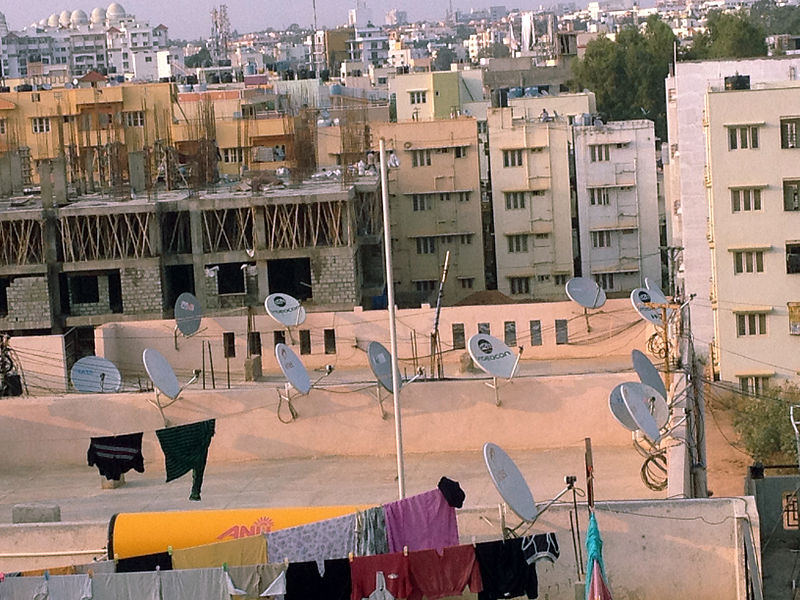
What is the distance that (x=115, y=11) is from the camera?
533 ft

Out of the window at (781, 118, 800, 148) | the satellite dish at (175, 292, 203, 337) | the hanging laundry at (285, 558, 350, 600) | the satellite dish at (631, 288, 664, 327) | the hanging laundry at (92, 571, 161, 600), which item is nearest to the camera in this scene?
the hanging laundry at (92, 571, 161, 600)

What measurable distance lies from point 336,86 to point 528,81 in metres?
6.65

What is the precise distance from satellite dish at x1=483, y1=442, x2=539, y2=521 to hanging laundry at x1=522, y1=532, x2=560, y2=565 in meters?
0.16

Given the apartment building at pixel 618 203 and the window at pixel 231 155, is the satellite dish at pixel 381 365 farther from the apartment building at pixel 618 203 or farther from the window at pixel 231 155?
the window at pixel 231 155

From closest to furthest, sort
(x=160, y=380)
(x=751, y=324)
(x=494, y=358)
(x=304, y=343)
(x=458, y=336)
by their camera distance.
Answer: (x=160, y=380)
(x=494, y=358)
(x=304, y=343)
(x=458, y=336)
(x=751, y=324)

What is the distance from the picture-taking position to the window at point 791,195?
94.5ft

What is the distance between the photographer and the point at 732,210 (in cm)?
2895

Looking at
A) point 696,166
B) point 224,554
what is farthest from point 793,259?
point 224,554

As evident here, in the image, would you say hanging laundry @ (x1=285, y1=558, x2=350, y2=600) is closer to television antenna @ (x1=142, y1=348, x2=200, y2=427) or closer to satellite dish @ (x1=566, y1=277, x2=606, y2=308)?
television antenna @ (x1=142, y1=348, x2=200, y2=427)

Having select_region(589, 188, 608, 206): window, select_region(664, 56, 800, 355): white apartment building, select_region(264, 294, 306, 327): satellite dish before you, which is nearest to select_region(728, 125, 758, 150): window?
select_region(664, 56, 800, 355): white apartment building


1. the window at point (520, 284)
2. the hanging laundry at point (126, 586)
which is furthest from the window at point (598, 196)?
the hanging laundry at point (126, 586)

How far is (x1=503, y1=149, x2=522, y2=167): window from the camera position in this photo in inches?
1545

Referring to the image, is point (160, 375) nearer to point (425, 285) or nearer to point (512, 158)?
point (425, 285)

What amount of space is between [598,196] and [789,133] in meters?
11.0
